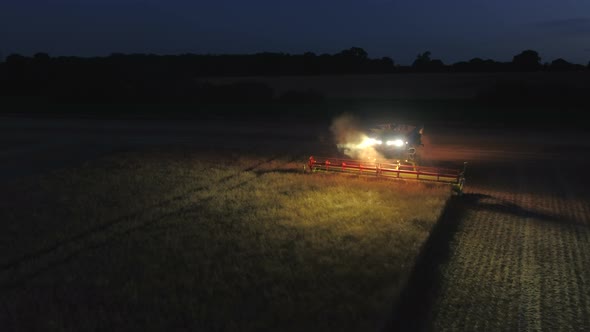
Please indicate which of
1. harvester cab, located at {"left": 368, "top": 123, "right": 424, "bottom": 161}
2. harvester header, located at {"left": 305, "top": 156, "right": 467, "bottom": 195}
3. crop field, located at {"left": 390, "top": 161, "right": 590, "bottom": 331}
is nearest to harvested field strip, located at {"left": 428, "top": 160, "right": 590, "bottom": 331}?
crop field, located at {"left": 390, "top": 161, "right": 590, "bottom": 331}

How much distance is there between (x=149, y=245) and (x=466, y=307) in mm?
5596

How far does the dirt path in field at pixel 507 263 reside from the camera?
18.4 feet

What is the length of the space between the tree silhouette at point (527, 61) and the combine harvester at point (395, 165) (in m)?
54.8

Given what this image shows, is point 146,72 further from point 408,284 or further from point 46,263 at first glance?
point 408,284

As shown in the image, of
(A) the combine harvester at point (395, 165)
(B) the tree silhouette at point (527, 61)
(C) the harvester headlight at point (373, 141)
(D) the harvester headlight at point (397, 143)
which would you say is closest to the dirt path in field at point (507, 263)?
(A) the combine harvester at point (395, 165)

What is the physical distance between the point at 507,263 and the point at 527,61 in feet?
219

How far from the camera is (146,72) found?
143 ft

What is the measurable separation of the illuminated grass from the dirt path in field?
46cm

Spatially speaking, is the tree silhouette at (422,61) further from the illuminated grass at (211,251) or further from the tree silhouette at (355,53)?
the illuminated grass at (211,251)

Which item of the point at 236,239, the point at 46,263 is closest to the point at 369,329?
the point at 236,239

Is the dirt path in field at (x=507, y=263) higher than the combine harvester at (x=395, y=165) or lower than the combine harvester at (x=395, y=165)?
lower

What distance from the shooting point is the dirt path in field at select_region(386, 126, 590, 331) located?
5605 millimetres

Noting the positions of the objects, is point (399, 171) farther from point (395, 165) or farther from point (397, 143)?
point (397, 143)

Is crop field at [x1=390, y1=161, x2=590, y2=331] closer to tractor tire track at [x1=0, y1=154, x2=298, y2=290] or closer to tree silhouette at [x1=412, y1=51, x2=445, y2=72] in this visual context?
tractor tire track at [x1=0, y1=154, x2=298, y2=290]
